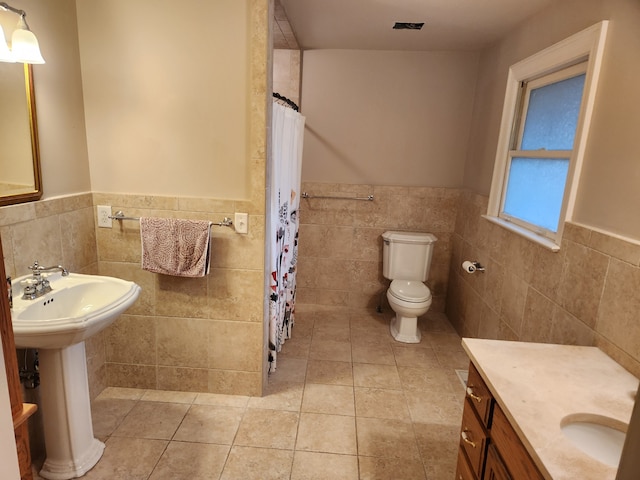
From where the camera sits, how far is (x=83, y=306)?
68.4 inches

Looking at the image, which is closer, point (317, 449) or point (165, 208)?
point (317, 449)

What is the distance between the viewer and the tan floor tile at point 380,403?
222 centimetres

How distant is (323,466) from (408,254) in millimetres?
1893

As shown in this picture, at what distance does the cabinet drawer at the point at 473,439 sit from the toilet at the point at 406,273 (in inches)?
64.0

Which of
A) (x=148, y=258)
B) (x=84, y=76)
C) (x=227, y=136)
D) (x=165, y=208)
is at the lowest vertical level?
(x=148, y=258)

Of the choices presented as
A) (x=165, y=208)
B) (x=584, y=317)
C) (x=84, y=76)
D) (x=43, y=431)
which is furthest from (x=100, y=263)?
(x=584, y=317)

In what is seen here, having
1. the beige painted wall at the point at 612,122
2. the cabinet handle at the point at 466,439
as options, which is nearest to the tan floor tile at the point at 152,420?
the cabinet handle at the point at 466,439

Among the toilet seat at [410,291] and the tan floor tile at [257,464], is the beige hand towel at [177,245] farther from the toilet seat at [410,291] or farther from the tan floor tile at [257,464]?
the toilet seat at [410,291]

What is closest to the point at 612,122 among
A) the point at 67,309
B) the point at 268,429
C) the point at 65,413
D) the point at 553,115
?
the point at 553,115

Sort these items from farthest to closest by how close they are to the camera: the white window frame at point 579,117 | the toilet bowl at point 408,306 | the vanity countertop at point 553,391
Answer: the toilet bowl at point 408,306, the white window frame at point 579,117, the vanity countertop at point 553,391

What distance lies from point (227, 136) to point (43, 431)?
66.4 inches

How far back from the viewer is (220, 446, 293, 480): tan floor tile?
5.77 ft

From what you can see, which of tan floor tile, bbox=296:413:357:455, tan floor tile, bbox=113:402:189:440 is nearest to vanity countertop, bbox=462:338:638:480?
tan floor tile, bbox=296:413:357:455

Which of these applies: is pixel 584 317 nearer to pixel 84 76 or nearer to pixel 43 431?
pixel 43 431
